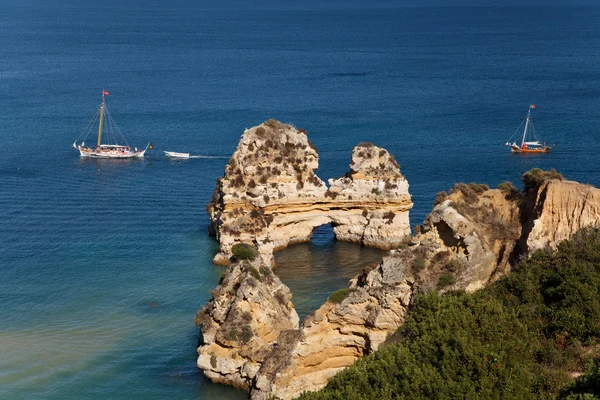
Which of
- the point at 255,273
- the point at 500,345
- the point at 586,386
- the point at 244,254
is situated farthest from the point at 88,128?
the point at 586,386

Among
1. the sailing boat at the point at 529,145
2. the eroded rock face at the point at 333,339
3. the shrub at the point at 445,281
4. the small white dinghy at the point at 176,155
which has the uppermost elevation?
the sailing boat at the point at 529,145

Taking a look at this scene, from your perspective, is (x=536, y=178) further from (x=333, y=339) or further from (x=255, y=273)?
(x=255, y=273)

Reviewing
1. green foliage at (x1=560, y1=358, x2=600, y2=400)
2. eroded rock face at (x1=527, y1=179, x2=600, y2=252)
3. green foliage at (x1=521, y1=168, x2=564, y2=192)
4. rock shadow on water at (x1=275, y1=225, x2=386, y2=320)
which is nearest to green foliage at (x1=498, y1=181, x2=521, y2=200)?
green foliage at (x1=521, y1=168, x2=564, y2=192)

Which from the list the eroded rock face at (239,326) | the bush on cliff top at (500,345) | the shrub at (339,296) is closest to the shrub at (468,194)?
the shrub at (339,296)

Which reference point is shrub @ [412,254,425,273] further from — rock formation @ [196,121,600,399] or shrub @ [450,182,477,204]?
shrub @ [450,182,477,204]

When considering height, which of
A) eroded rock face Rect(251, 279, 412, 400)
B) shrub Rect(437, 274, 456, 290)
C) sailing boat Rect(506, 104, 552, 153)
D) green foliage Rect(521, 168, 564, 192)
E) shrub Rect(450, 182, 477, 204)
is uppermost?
green foliage Rect(521, 168, 564, 192)

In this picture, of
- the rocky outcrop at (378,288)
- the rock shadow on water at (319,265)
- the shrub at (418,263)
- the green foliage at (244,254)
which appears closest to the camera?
the rocky outcrop at (378,288)

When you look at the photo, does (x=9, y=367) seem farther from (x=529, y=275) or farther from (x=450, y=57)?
(x=450, y=57)

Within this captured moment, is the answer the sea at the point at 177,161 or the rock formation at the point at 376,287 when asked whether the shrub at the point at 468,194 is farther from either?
the sea at the point at 177,161
